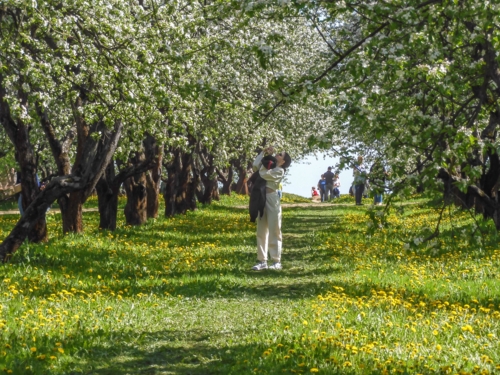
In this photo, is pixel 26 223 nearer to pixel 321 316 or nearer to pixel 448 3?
pixel 321 316

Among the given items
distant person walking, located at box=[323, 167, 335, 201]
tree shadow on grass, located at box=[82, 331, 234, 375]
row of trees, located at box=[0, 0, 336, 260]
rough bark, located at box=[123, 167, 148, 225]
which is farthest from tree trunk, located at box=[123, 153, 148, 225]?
distant person walking, located at box=[323, 167, 335, 201]

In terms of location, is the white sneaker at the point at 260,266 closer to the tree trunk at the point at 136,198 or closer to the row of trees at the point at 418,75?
the row of trees at the point at 418,75

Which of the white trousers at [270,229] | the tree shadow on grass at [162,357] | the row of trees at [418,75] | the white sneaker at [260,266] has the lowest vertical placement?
the tree shadow on grass at [162,357]

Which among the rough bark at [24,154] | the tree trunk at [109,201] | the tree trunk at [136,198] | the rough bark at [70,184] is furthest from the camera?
the tree trunk at [136,198]

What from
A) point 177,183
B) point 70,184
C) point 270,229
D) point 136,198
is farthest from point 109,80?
point 177,183

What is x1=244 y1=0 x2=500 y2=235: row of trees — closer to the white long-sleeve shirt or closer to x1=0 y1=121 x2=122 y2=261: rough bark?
the white long-sleeve shirt

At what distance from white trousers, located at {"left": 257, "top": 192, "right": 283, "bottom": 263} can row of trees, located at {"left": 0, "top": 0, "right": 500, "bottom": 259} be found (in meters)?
2.09

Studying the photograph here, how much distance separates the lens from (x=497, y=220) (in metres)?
19.7

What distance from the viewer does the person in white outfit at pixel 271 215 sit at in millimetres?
16500

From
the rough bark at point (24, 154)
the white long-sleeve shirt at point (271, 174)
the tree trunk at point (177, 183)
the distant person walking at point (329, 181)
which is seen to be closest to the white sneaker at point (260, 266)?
the white long-sleeve shirt at point (271, 174)

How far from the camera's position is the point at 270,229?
16.7 meters

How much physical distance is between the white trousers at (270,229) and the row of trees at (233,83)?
6.86 ft

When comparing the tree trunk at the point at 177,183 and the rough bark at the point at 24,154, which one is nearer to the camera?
the rough bark at the point at 24,154

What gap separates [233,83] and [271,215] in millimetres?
6841
